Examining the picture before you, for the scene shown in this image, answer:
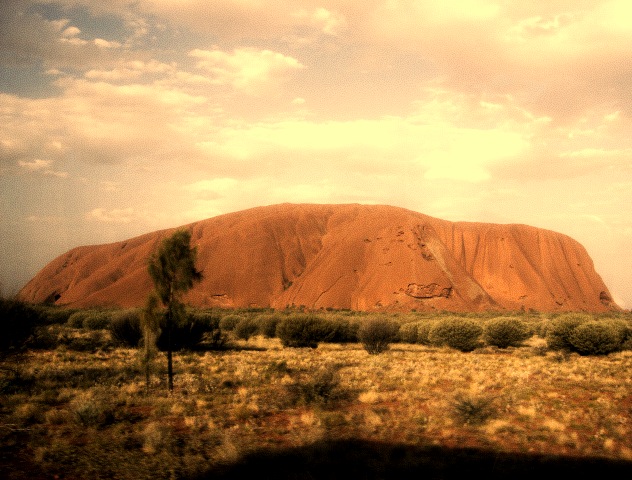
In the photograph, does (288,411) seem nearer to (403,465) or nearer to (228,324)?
(403,465)

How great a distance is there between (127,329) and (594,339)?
27.8 meters

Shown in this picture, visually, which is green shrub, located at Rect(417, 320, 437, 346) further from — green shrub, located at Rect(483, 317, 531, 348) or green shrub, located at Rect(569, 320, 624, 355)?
green shrub, located at Rect(569, 320, 624, 355)

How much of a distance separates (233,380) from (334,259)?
68923mm

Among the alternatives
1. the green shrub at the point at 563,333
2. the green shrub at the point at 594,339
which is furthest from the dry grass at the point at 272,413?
the green shrub at the point at 563,333

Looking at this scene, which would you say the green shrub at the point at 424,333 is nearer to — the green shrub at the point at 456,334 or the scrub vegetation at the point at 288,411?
the green shrub at the point at 456,334

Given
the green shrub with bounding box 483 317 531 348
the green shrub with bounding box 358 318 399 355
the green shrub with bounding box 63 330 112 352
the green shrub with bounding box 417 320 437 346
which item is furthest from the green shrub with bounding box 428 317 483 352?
the green shrub with bounding box 63 330 112 352

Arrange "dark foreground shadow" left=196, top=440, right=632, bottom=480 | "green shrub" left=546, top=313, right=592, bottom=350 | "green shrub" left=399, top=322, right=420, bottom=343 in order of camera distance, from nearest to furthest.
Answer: "dark foreground shadow" left=196, top=440, right=632, bottom=480 → "green shrub" left=546, top=313, right=592, bottom=350 → "green shrub" left=399, top=322, right=420, bottom=343

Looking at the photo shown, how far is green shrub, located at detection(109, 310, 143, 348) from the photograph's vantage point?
29219 millimetres

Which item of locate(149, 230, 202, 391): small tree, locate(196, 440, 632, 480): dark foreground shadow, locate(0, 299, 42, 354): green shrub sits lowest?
locate(196, 440, 632, 480): dark foreground shadow

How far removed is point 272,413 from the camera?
1316 centimetres

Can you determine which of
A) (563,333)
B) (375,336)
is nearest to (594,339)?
(563,333)

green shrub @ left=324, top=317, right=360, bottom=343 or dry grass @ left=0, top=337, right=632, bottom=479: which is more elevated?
dry grass @ left=0, top=337, right=632, bottom=479

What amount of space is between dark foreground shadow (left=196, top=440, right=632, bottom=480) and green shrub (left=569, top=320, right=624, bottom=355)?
67.7 ft

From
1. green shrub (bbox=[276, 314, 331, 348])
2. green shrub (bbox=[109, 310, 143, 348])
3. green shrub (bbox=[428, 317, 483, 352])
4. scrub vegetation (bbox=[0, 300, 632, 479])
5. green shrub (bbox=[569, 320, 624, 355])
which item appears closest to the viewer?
scrub vegetation (bbox=[0, 300, 632, 479])
